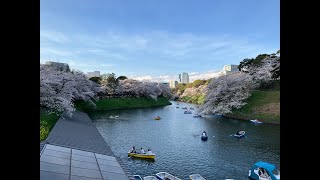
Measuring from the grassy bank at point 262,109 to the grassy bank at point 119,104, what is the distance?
26.4 metres

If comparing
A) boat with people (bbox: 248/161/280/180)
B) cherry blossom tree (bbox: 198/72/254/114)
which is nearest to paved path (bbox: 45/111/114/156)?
A: boat with people (bbox: 248/161/280/180)

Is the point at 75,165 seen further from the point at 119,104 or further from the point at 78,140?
the point at 119,104

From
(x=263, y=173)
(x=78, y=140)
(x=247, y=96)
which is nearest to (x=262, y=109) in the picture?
(x=247, y=96)

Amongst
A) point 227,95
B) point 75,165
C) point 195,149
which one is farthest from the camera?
point 227,95

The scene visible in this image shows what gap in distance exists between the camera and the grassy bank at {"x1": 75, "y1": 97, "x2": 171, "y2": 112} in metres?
49.1

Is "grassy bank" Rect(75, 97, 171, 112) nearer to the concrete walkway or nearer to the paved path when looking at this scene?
the paved path

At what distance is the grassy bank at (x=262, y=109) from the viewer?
3806cm

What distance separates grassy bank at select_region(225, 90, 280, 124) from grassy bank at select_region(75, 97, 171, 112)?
26411 mm

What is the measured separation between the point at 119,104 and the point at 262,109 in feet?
106

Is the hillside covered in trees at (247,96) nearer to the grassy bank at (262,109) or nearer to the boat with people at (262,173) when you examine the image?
the grassy bank at (262,109)

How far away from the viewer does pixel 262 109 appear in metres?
41.3
